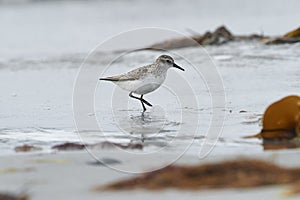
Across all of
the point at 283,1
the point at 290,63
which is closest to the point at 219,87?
the point at 290,63

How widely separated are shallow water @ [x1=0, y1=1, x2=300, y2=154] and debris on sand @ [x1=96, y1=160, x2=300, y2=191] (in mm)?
860

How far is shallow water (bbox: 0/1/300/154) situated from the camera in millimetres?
5754

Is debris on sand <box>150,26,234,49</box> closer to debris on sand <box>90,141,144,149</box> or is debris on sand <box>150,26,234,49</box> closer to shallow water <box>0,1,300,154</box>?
shallow water <box>0,1,300,154</box>

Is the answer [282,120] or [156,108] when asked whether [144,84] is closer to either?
[156,108]

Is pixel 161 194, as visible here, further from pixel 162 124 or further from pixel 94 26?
pixel 94 26

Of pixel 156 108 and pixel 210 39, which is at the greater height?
pixel 210 39

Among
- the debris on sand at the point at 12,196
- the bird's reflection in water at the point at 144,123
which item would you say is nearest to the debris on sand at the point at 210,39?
the bird's reflection in water at the point at 144,123

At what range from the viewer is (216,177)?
397 cm

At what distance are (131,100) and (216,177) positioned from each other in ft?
13.2

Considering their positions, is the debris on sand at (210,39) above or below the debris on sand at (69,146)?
above

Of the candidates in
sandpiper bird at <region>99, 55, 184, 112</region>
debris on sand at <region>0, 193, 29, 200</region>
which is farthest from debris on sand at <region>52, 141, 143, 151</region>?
sandpiper bird at <region>99, 55, 184, 112</region>

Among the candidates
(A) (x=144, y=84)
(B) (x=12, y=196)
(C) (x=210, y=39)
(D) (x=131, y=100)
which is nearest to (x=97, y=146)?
(B) (x=12, y=196)

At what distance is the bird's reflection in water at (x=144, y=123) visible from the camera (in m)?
5.92

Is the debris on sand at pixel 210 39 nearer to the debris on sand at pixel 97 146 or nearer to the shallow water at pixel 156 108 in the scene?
the shallow water at pixel 156 108
